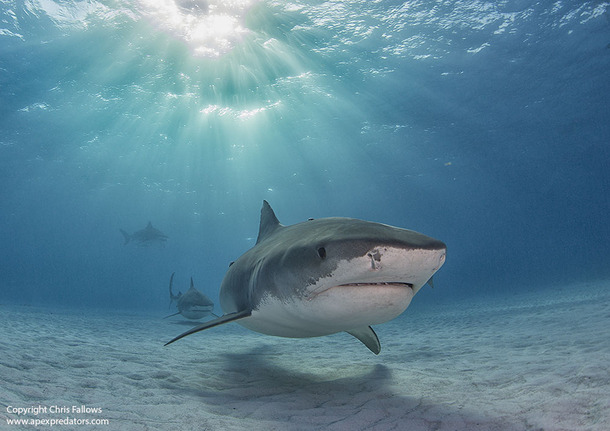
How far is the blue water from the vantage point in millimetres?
15961

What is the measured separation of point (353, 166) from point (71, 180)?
33.6m

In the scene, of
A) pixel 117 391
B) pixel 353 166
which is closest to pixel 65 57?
pixel 117 391

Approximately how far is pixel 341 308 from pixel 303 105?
857 inches

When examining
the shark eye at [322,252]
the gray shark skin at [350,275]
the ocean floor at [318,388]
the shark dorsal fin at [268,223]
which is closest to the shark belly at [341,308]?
the gray shark skin at [350,275]

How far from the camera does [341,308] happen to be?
8.21ft

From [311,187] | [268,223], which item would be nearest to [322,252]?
[268,223]

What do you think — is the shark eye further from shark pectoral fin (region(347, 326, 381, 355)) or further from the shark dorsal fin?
the shark dorsal fin

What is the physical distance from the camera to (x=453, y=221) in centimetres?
6588

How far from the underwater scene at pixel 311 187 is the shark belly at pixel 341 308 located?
0.02m

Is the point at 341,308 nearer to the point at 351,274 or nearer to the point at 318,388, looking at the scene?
the point at 351,274

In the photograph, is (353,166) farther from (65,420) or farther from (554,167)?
(65,420)

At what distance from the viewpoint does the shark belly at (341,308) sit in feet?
7.77

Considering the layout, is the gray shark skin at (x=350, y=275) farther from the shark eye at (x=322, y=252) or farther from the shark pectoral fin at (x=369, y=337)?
the shark pectoral fin at (x=369, y=337)

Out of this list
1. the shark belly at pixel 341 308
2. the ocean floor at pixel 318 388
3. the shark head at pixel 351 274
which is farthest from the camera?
the ocean floor at pixel 318 388
